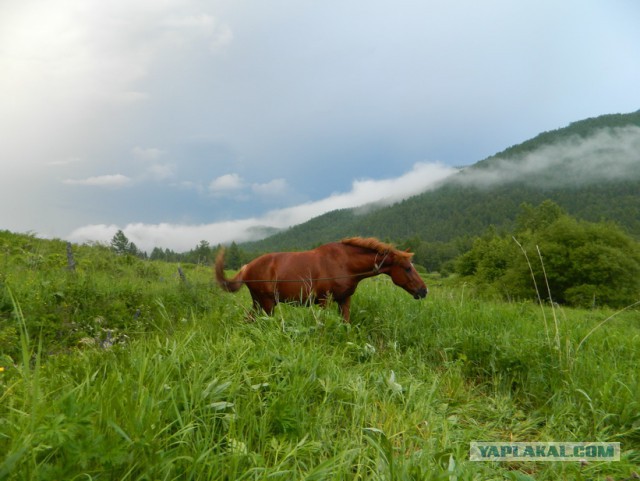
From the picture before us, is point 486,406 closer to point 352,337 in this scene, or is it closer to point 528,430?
point 528,430

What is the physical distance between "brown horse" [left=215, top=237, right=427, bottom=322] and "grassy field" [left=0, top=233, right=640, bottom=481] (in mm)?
604

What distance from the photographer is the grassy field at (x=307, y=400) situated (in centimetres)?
151

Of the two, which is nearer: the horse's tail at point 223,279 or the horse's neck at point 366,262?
the horse's neck at point 366,262

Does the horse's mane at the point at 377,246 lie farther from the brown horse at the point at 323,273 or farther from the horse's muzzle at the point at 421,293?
the horse's muzzle at the point at 421,293

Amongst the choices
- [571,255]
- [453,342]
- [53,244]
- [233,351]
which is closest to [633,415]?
[453,342]

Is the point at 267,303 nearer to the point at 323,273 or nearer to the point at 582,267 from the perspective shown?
the point at 323,273

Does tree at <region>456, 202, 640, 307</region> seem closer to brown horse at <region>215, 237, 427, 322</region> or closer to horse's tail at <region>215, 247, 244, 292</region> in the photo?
brown horse at <region>215, 237, 427, 322</region>

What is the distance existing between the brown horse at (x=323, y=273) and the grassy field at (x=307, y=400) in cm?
60

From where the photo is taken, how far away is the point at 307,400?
2436 millimetres

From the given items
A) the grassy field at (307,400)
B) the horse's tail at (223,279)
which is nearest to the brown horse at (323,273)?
the horse's tail at (223,279)

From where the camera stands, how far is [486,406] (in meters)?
3.19

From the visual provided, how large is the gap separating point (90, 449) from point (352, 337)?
3.02 m

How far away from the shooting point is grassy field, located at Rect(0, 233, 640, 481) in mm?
1506

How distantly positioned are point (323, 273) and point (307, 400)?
307 cm
